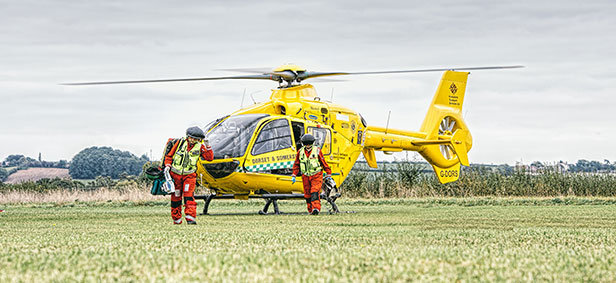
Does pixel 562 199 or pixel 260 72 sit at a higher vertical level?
pixel 260 72

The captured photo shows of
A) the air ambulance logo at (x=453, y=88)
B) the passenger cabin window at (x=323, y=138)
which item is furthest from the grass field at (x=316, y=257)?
the air ambulance logo at (x=453, y=88)

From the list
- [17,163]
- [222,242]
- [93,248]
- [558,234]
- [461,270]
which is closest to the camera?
[461,270]

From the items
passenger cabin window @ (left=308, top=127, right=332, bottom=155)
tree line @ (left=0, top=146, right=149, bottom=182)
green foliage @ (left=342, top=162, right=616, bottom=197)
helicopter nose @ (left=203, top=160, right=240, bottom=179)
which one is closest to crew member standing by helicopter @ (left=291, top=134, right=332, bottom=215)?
helicopter nose @ (left=203, top=160, right=240, bottom=179)

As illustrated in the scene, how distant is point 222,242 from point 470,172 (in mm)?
19887

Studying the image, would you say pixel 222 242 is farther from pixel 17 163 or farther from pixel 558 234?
pixel 17 163

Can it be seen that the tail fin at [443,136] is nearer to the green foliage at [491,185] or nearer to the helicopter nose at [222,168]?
the green foliage at [491,185]

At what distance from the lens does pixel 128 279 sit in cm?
474

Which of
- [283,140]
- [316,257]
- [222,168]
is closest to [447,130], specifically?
[283,140]

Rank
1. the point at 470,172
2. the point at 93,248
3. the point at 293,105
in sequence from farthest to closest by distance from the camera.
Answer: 1. the point at 470,172
2. the point at 293,105
3. the point at 93,248

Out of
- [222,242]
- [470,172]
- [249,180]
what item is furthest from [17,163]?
[222,242]

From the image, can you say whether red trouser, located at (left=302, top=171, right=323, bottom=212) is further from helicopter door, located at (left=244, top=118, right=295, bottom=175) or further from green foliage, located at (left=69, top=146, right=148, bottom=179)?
green foliage, located at (left=69, top=146, right=148, bottom=179)

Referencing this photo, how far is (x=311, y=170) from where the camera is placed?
14789mm

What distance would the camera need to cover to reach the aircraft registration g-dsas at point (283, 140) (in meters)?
15.3

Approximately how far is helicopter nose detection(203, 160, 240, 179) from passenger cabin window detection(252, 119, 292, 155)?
50 cm
